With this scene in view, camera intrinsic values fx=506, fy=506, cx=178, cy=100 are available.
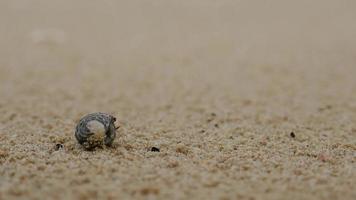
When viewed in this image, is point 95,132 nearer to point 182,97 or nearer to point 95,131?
point 95,131

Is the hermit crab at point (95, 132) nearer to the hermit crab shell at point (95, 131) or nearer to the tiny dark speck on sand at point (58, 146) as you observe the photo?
the hermit crab shell at point (95, 131)

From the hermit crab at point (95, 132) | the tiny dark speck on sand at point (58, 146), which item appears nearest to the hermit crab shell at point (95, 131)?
the hermit crab at point (95, 132)

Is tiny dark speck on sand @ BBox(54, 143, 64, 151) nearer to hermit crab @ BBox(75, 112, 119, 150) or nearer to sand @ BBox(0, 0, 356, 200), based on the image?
sand @ BBox(0, 0, 356, 200)

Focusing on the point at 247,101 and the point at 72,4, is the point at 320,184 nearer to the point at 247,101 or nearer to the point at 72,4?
the point at 247,101

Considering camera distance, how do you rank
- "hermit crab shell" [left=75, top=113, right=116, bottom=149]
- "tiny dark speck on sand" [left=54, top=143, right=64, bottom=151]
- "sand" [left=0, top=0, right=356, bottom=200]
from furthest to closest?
"tiny dark speck on sand" [left=54, top=143, right=64, bottom=151] < "hermit crab shell" [left=75, top=113, right=116, bottom=149] < "sand" [left=0, top=0, right=356, bottom=200]

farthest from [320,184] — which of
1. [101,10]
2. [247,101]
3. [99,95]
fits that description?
[101,10]

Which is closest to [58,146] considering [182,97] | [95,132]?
[95,132]

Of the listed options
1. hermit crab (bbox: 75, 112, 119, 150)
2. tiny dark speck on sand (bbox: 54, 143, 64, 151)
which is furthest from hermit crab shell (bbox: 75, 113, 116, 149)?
tiny dark speck on sand (bbox: 54, 143, 64, 151)
